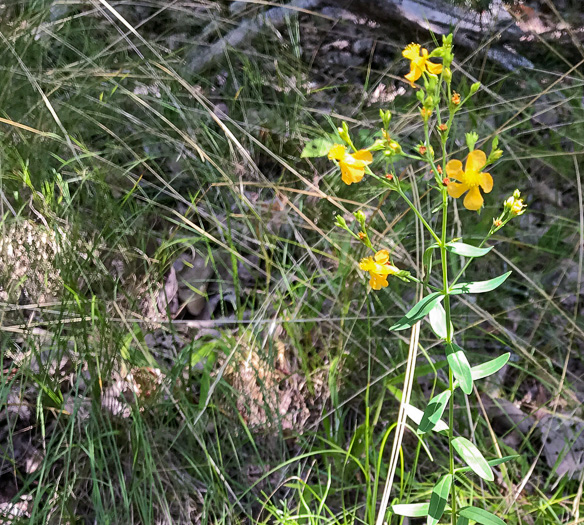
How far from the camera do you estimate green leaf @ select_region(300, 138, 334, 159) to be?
84.7 inches

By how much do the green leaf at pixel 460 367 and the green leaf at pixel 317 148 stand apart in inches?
49.1

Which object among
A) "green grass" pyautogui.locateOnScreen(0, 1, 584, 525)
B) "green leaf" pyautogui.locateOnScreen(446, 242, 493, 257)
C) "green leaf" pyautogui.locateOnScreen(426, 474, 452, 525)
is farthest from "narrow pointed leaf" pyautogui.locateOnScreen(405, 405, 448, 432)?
"green leaf" pyautogui.locateOnScreen(446, 242, 493, 257)

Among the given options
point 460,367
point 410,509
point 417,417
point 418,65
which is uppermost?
point 418,65

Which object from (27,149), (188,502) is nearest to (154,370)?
(188,502)

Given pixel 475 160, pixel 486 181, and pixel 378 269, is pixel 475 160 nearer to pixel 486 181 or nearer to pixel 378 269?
pixel 486 181

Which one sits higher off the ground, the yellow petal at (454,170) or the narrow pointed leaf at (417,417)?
the yellow petal at (454,170)

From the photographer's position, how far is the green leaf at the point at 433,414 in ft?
3.45

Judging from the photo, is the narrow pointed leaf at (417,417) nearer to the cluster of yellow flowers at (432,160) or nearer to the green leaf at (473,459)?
the green leaf at (473,459)

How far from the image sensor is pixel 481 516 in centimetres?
113

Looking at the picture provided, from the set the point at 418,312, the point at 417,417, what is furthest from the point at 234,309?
the point at 418,312

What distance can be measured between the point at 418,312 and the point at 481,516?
0.47 metres

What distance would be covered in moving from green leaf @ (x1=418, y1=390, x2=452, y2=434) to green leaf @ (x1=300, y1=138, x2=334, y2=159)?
4.17 feet

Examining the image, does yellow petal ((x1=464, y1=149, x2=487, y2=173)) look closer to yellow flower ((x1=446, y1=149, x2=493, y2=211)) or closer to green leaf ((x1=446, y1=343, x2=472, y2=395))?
yellow flower ((x1=446, y1=149, x2=493, y2=211))

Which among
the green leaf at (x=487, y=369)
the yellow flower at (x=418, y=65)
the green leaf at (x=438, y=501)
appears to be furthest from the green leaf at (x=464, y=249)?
the green leaf at (x=438, y=501)
